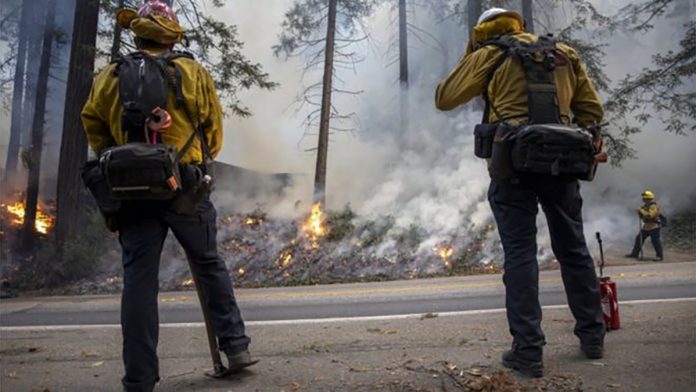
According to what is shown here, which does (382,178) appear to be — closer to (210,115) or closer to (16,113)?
(210,115)

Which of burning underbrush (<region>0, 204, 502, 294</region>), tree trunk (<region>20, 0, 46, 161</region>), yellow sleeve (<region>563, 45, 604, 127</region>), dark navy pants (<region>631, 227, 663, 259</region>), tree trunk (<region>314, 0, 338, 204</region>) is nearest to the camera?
yellow sleeve (<region>563, 45, 604, 127</region>)

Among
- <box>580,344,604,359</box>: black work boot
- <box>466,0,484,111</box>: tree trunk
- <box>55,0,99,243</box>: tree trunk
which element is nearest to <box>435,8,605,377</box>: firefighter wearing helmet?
<box>580,344,604,359</box>: black work boot

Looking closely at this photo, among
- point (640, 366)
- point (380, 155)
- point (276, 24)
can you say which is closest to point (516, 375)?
point (640, 366)

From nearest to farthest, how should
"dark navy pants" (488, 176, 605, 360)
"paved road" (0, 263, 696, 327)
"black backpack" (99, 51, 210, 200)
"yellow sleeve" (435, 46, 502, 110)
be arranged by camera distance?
"black backpack" (99, 51, 210, 200) < "dark navy pants" (488, 176, 605, 360) < "yellow sleeve" (435, 46, 502, 110) < "paved road" (0, 263, 696, 327)

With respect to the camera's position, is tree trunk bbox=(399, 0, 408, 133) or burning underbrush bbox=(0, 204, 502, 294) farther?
tree trunk bbox=(399, 0, 408, 133)

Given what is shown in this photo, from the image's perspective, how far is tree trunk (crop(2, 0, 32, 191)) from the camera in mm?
19391

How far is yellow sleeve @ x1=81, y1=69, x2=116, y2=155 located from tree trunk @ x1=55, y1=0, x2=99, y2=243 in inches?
405

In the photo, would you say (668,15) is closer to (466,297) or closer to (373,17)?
(373,17)

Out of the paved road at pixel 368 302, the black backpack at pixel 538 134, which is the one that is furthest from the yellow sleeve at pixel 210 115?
the paved road at pixel 368 302

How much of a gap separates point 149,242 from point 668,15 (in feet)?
61.6

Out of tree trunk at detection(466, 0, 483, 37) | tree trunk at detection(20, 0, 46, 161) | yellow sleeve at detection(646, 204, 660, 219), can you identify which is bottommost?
yellow sleeve at detection(646, 204, 660, 219)

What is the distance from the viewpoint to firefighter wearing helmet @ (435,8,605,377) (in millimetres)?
3094

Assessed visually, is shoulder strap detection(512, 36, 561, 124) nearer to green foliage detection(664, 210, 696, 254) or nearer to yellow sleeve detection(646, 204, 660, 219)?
yellow sleeve detection(646, 204, 660, 219)

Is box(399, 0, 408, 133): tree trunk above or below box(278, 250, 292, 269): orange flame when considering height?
above
